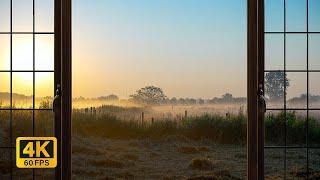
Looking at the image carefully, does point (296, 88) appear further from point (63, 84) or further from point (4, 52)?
point (4, 52)

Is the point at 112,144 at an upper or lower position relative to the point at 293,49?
lower

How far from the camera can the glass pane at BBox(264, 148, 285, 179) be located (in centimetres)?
711

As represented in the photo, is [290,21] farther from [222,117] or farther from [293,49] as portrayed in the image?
[222,117]

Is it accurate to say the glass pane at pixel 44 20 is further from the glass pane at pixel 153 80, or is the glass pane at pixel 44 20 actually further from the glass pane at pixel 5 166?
the glass pane at pixel 153 80

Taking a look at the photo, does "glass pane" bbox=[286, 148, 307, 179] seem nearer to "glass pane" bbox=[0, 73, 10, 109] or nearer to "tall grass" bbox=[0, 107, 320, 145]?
"tall grass" bbox=[0, 107, 320, 145]

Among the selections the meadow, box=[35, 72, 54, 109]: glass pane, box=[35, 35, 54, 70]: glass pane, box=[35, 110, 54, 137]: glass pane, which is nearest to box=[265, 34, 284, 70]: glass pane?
box=[35, 35, 54, 70]: glass pane

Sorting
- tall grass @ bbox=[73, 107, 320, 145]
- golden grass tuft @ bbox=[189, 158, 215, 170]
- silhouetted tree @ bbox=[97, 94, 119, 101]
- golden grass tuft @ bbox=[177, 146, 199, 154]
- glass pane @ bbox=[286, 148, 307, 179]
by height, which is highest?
silhouetted tree @ bbox=[97, 94, 119, 101]

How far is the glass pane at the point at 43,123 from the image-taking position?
191 inches

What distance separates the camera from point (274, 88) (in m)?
5.96

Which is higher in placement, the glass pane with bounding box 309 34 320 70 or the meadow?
the glass pane with bounding box 309 34 320 70

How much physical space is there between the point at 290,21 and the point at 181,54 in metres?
2.92

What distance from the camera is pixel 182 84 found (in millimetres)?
7141

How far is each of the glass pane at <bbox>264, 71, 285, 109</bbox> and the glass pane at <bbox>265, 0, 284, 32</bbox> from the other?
1.06m

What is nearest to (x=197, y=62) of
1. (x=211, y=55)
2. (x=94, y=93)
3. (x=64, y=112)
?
(x=211, y=55)
